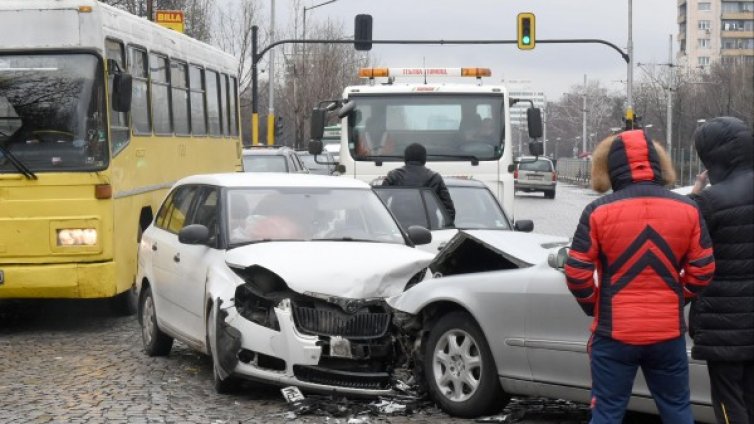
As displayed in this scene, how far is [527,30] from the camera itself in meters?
38.2

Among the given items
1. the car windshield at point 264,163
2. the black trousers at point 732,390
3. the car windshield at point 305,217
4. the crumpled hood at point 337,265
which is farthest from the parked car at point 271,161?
the black trousers at point 732,390

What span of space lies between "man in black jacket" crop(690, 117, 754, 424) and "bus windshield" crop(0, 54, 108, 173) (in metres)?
7.87

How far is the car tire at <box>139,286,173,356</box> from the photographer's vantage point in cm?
1102

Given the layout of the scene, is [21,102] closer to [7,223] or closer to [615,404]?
[7,223]

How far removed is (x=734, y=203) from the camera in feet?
20.3

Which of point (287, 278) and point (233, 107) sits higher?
point (233, 107)

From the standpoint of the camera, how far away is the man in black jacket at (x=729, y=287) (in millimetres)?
6070

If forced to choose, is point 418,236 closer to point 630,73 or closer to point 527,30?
point 527,30

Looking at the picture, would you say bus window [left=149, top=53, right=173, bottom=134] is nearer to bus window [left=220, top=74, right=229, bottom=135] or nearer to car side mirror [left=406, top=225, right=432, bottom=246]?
bus window [left=220, top=74, right=229, bottom=135]

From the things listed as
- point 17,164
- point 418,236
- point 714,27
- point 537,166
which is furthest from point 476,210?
point 714,27

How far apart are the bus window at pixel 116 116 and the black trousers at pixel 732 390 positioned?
26.7ft

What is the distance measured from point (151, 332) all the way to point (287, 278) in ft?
9.08

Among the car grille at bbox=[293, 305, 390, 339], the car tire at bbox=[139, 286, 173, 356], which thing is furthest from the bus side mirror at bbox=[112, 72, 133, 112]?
the car grille at bbox=[293, 305, 390, 339]

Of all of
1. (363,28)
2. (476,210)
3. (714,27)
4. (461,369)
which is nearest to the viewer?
(461,369)
